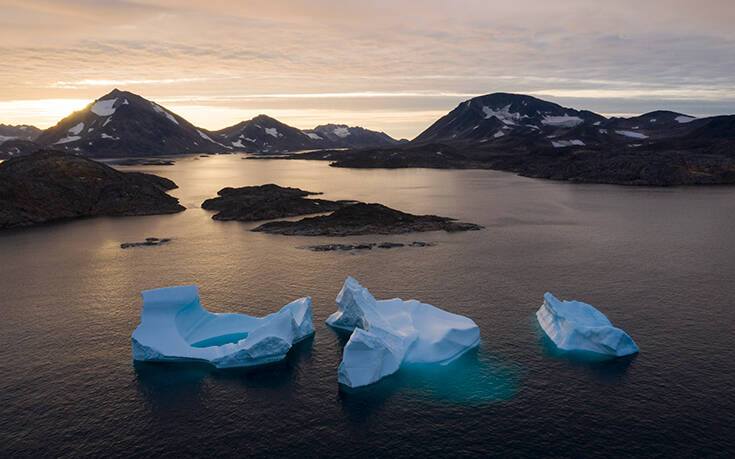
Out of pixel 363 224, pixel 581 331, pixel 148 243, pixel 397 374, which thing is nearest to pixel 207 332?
pixel 397 374

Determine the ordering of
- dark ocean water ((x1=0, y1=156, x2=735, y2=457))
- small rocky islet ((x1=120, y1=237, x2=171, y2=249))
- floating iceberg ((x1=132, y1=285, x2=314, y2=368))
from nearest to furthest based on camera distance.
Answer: dark ocean water ((x1=0, y1=156, x2=735, y2=457)), floating iceberg ((x1=132, y1=285, x2=314, y2=368)), small rocky islet ((x1=120, y1=237, x2=171, y2=249))

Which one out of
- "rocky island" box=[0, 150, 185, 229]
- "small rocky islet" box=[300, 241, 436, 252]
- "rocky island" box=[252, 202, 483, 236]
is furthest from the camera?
"rocky island" box=[0, 150, 185, 229]

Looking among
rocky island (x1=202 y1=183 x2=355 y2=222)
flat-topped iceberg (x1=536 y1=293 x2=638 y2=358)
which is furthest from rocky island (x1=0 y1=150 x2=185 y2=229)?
flat-topped iceberg (x1=536 y1=293 x2=638 y2=358)

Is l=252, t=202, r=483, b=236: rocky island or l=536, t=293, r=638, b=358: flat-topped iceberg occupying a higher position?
l=252, t=202, r=483, b=236: rocky island

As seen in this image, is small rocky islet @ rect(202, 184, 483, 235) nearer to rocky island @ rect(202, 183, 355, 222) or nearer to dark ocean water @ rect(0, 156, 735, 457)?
rocky island @ rect(202, 183, 355, 222)

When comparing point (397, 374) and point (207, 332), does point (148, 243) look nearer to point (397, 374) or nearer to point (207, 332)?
point (207, 332)

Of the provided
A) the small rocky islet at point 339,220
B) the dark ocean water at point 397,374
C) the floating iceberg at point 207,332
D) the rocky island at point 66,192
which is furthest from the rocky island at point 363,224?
the rocky island at point 66,192

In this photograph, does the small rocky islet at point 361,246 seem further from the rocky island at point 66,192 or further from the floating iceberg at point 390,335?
the rocky island at point 66,192
